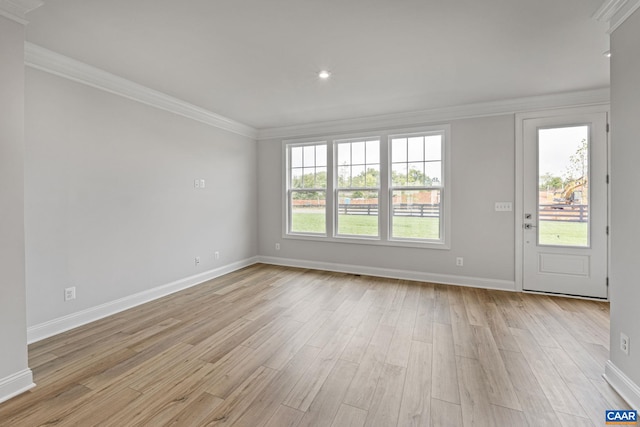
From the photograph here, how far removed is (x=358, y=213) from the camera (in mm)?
5188

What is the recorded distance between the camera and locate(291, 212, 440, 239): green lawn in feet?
15.4

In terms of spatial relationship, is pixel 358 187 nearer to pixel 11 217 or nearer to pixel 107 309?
pixel 107 309

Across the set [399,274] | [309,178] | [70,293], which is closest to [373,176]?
[309,178]

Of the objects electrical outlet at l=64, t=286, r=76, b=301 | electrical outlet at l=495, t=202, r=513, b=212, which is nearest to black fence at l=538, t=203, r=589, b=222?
electrical outlet at l=495, t=202, r=513, b=212

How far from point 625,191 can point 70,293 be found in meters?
4.82

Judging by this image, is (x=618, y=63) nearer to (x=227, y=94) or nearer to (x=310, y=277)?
(x=227, y=94)

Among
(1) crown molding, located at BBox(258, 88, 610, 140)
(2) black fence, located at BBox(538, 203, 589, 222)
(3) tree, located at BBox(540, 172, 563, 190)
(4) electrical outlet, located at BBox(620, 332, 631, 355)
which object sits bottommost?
(4) electrical outlet, located at BBox(620, 332, 631, 355)

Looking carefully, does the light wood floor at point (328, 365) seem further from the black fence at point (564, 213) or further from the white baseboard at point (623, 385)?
the black fence at point (564, 213)

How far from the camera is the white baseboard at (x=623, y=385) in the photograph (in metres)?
1.80

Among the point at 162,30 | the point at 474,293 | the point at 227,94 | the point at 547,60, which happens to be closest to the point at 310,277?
the point at 474,293

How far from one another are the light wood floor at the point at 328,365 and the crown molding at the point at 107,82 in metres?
2.57

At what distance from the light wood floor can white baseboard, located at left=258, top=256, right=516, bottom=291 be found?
18.7 inches

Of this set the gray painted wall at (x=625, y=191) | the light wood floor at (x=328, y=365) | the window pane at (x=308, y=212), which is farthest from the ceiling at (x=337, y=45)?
the light wood floor at (x=328, y=365)

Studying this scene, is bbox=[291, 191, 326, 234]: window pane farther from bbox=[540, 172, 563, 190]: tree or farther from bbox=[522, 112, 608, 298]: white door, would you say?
bbox=[540, 172, 563, 190]: tree
